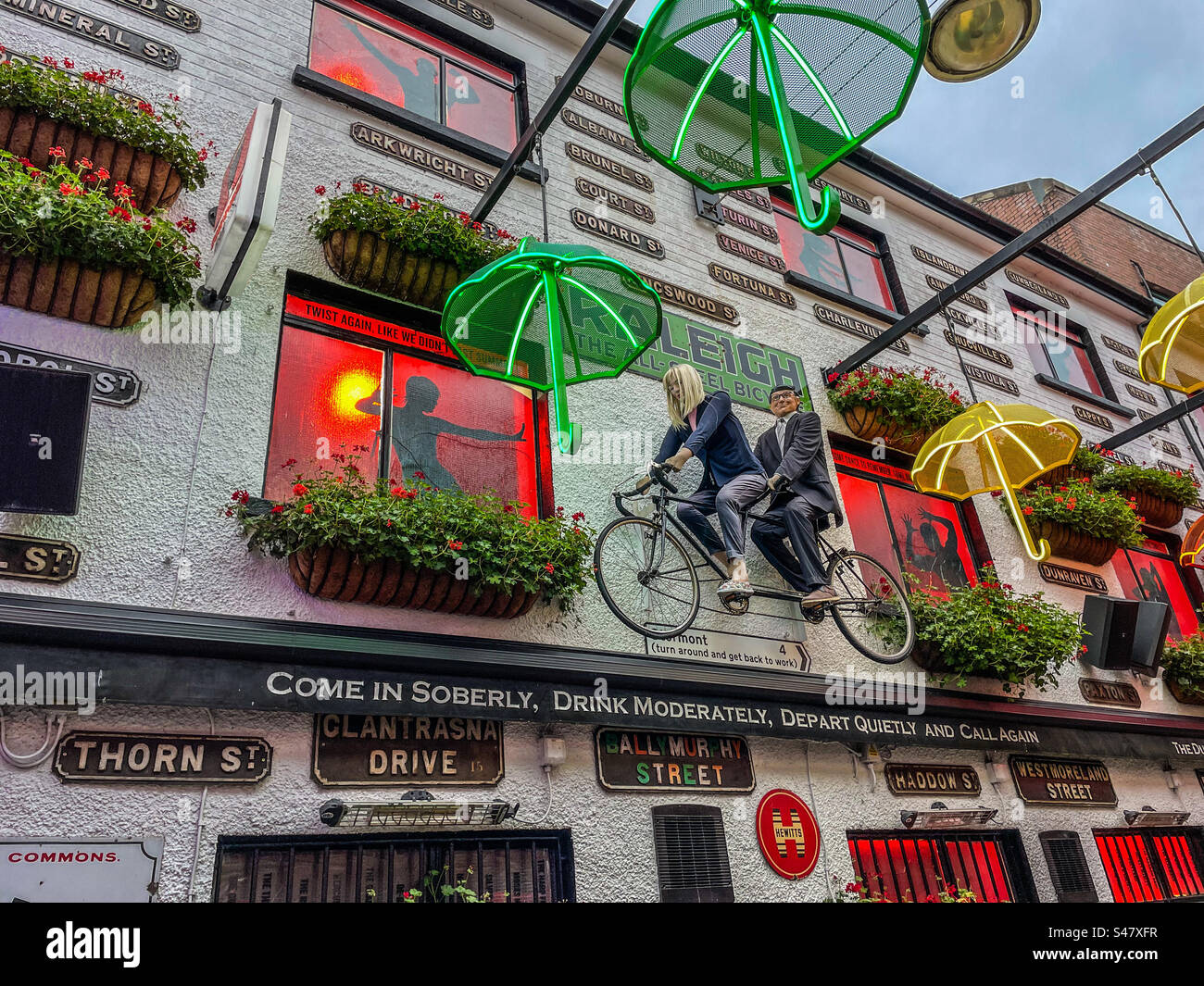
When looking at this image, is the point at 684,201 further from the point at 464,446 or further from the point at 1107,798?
the point at 1107,798

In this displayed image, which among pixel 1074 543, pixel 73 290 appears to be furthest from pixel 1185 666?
pixel 73 290

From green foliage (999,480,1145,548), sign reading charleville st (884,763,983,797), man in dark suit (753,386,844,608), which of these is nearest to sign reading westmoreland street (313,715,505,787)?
man in dark suit (753,386,844,608)

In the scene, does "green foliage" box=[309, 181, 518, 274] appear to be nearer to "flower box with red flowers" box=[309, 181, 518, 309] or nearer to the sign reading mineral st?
"flower box with red flowers" box=[309, 181, 518, 309]

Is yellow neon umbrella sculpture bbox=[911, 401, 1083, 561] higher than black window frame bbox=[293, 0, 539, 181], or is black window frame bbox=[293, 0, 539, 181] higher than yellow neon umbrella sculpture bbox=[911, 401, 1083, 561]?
black window frame bbox=[293, 0, 539, 181]

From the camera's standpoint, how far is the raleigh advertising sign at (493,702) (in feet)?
15.1

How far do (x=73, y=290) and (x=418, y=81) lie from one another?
16.5ft

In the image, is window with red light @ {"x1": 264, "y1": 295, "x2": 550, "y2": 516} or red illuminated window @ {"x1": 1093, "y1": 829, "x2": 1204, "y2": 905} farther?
red illuminated window @ {"x1": 1093, "y1": 829, "x2": 1204, "y2": 905}

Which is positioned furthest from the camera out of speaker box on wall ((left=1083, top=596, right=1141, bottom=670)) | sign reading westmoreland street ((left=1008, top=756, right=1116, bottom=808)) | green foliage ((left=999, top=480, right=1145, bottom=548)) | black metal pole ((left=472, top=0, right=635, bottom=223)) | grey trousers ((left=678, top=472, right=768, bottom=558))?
green foliage ((left=999, top=480, right=1145, bottom=548))

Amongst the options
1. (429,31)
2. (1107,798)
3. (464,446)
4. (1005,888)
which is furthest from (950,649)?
(429,31)

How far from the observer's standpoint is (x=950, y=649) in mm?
8148

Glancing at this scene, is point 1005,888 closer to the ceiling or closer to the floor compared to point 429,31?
closer to the floor

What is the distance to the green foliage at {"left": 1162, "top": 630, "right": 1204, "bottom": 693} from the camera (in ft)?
33.7

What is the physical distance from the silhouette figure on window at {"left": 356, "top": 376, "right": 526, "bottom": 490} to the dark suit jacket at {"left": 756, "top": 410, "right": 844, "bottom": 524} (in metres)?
2.77
